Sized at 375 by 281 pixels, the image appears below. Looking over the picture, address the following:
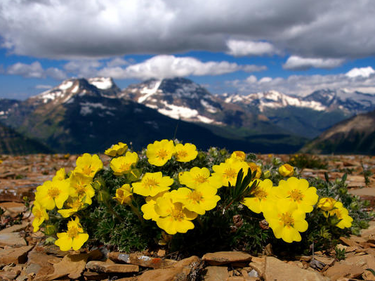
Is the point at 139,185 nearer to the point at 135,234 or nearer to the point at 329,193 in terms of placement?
the point at 135,234

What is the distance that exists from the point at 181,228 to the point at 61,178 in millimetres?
2307

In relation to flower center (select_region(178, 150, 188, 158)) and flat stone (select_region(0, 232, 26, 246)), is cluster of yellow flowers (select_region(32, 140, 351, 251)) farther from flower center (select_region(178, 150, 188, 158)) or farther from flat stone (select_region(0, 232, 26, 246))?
flat stone (select_region(0, 232, 26, 246))

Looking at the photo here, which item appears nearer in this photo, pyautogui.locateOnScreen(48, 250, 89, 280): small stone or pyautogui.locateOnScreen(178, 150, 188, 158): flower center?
pyautogui.locateOnScreen(48, 250, 89, 280): small stone

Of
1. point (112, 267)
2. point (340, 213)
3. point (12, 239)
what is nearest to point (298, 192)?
point (340, 213)

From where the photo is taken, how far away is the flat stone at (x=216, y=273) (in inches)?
135

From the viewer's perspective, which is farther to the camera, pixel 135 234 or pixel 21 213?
pixel 21 213

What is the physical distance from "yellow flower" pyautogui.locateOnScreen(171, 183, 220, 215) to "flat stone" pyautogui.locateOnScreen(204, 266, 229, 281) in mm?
915

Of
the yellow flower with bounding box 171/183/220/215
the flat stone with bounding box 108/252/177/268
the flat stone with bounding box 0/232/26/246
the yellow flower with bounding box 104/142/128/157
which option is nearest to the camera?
the yellow flower with bounding box 171/183/220/215

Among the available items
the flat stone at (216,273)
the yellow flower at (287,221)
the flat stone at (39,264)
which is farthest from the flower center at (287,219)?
the flat stone at (39,264)

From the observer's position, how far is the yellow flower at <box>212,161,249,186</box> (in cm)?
381

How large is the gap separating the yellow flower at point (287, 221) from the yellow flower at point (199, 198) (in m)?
0.67

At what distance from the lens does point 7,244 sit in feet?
15.5

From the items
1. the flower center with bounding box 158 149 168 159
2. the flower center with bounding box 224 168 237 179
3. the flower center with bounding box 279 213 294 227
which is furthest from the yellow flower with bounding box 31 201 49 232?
the flower center with bounding box 279 213 294 227

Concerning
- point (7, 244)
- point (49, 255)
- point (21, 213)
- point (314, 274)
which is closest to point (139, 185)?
point (49, 255)
